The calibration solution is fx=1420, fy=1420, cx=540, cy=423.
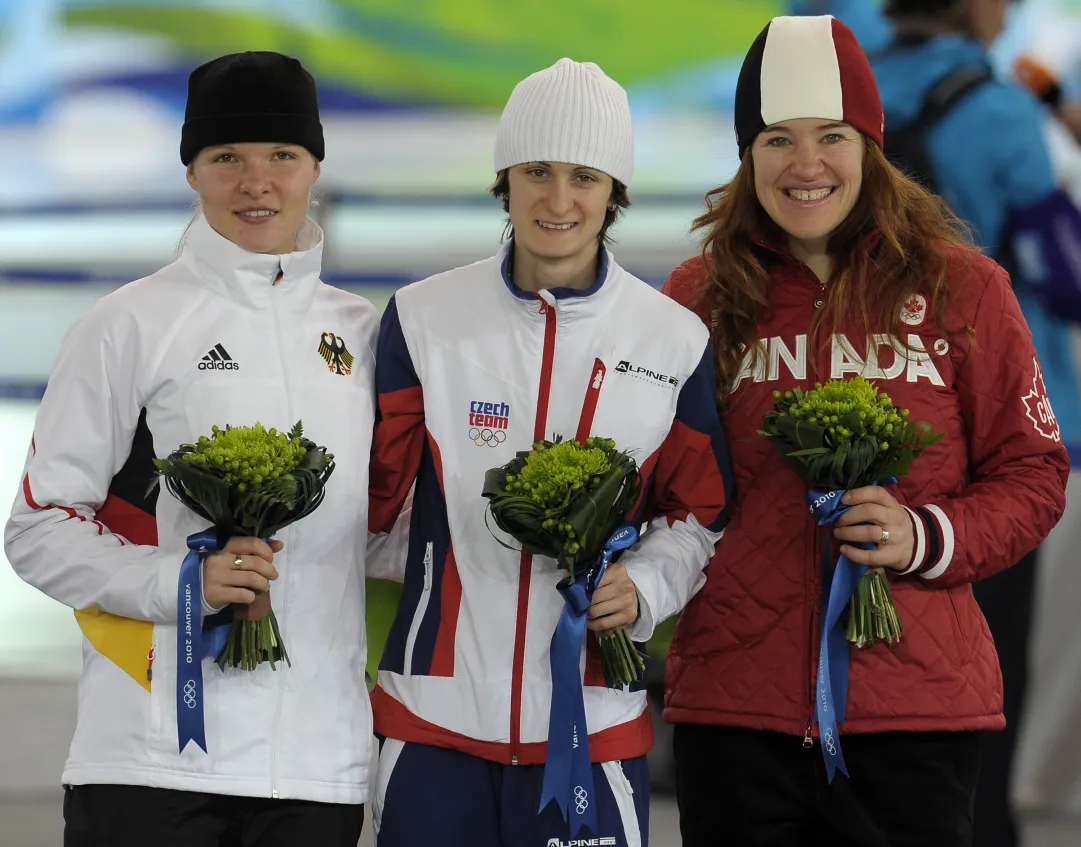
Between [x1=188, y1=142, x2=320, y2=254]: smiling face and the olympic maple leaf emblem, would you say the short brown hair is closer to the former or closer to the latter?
[x1=188, y1=142, x2=320, y2=254]: smiling face

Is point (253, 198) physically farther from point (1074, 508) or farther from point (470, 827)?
point (1074, 508)

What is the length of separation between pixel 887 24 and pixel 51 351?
12.0 ft

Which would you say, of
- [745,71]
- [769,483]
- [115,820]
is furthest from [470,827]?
[745,71]

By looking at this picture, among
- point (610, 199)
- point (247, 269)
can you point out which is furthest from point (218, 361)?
point (610, 199)

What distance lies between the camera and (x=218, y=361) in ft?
7.59

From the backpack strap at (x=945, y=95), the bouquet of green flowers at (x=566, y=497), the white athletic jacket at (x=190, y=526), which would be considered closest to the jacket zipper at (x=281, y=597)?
the white athletic jacket at (x=190, y=526)

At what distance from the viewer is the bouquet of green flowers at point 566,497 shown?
2.16 metres

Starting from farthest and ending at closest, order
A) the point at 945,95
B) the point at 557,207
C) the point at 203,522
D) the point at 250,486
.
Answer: the point at 945,95
the point at 557,207
the point at 203,522
the point at 250,486

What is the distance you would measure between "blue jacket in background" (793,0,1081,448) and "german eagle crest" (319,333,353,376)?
236cm

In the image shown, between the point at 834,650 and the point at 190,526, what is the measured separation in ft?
3.52

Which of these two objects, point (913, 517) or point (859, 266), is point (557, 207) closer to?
point (859, 266)

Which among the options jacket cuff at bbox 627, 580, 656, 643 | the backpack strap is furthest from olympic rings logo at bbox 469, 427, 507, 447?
the backpack strap

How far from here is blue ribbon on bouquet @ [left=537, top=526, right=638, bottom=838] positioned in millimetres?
2236

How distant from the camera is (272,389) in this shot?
91.4 inches
